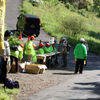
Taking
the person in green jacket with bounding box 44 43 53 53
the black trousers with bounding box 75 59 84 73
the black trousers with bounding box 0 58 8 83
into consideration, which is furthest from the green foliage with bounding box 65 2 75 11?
the black trousers with bounding box 0 58 8 83

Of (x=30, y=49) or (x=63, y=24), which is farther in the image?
(x=63, y=24)

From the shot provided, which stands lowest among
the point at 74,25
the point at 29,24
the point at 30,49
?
the point at 30,49

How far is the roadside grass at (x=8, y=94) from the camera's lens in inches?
388

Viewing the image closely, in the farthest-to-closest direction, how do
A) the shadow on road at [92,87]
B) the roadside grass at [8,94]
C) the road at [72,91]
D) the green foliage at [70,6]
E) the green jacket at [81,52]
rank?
1. the green foliage at [70,6]
2. the green jacket at [81,52]
3. the shadow on road at [92,87]
4. the road at [72,91]
5. the roadside grass at [8,94]

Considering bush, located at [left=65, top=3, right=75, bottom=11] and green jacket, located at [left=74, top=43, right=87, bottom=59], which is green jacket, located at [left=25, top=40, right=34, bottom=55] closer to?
green jacket, located at [left=74, top=43, right=87, bottom=59]

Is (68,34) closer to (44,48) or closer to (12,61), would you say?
(44,48)

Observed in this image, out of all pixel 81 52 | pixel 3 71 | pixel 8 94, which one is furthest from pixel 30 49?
pixel 8 94

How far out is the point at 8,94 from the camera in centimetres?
1072

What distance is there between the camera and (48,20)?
150 feet

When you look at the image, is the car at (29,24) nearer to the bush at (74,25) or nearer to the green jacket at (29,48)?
the bush at (74,25)

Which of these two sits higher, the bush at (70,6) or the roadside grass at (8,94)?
the bush at (70,6)

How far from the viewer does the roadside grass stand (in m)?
9.85

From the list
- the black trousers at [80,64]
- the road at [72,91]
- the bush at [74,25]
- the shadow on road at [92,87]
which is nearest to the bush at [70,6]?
the bush at [74,25]

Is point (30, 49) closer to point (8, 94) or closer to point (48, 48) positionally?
point (48, 48)
